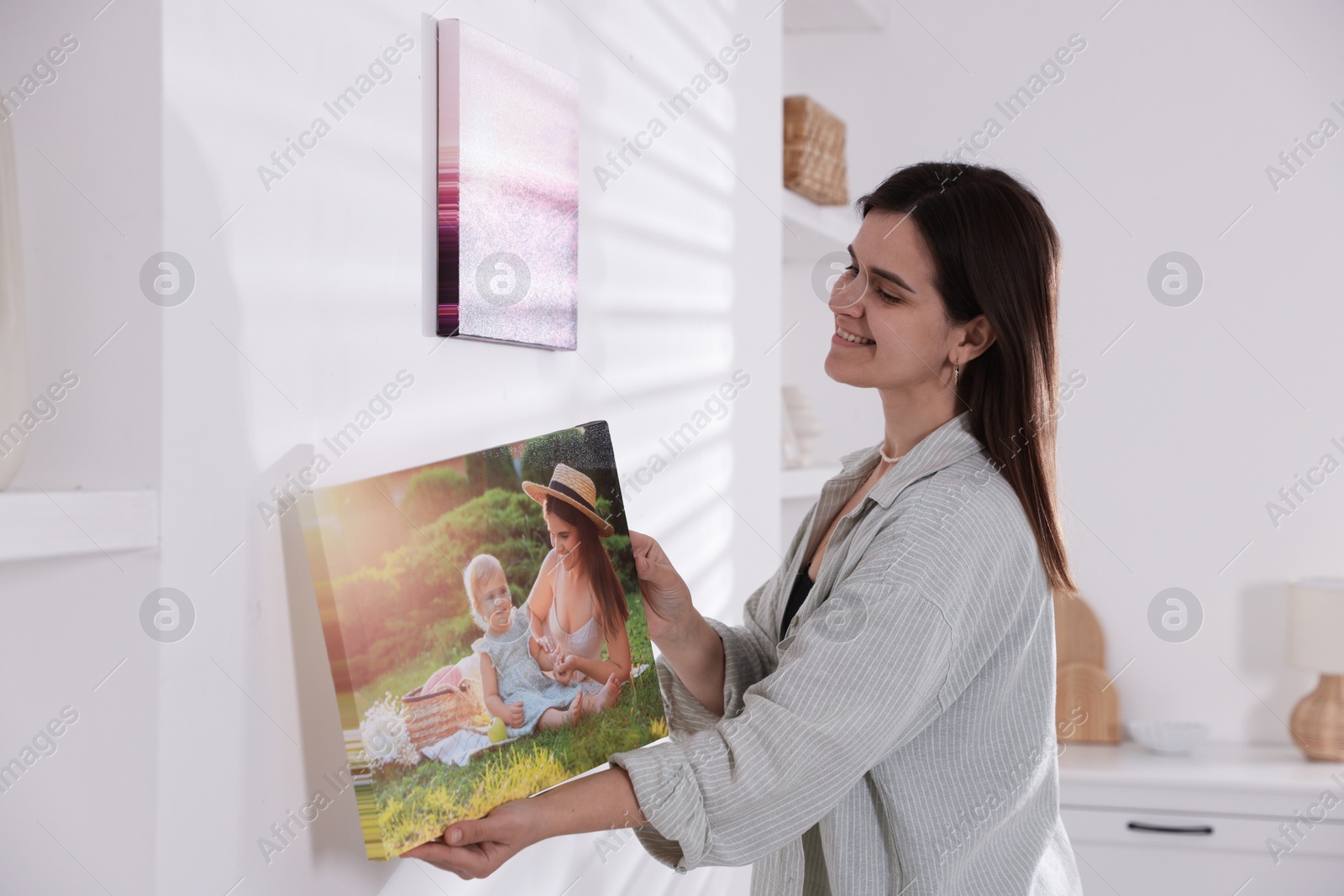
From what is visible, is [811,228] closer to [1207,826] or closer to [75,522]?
[1207,826]

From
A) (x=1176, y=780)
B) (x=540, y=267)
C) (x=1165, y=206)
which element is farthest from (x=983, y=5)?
(x=540, y=267)

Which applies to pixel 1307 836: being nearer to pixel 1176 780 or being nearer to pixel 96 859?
pixel 1176 780

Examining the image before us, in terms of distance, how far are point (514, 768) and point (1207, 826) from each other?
2.07 meters

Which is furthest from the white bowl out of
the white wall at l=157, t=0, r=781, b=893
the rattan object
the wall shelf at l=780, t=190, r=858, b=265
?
the white wall at l=157, t=0, r=781, b=893

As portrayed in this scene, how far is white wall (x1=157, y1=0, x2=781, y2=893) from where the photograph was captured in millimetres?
681

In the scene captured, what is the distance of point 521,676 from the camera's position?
0.84 meters

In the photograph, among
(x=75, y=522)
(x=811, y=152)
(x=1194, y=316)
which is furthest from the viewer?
(x=1194, y=316)

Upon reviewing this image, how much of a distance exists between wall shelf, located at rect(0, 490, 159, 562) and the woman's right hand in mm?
501

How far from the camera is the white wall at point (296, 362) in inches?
26.8

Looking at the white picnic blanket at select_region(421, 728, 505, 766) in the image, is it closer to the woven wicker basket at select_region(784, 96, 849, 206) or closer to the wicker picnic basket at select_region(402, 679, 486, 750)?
the wicker picnic basket at select_region(402, 679, 486, 750)

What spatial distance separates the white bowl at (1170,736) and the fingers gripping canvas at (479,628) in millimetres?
2014

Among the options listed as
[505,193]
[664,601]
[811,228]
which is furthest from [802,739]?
[811,228]

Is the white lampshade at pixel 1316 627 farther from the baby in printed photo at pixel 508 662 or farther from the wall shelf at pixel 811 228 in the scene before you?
the baby in printed photo at pixel 508 662

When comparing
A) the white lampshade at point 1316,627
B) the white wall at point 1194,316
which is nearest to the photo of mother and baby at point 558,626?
the white wall at point 1194,316
